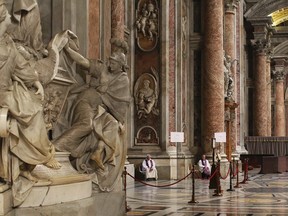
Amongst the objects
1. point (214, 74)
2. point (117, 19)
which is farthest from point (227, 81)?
point (117, 19)

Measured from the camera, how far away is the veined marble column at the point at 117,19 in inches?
615

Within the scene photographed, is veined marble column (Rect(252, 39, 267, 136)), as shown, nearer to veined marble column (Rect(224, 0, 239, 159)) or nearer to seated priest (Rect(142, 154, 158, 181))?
veined marble column (Rect(224, 0, 239, 159))

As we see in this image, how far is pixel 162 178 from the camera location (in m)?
19.6

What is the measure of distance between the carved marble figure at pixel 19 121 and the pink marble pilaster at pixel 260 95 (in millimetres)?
30882

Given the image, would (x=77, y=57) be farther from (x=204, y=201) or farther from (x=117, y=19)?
(x=117, y=19)

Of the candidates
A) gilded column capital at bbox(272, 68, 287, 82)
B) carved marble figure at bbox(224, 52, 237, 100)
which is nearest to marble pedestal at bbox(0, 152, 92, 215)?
carved marble figure at bbox(224, 52, 237, 100)

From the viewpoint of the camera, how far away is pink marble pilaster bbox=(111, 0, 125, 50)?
15609mm

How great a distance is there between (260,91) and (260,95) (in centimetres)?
22

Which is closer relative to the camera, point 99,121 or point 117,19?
point 99,121

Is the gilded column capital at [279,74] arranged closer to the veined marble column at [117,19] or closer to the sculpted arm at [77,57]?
the veined marble column at [117,19]

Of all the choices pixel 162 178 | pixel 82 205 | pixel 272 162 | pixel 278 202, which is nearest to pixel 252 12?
pixel 272 162

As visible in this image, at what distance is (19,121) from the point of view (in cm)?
625

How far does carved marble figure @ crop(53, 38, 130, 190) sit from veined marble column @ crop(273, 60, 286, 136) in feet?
125

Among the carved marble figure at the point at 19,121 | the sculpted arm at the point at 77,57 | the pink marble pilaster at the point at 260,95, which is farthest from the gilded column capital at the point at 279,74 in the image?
the carved marble figure at the point at 19,121
